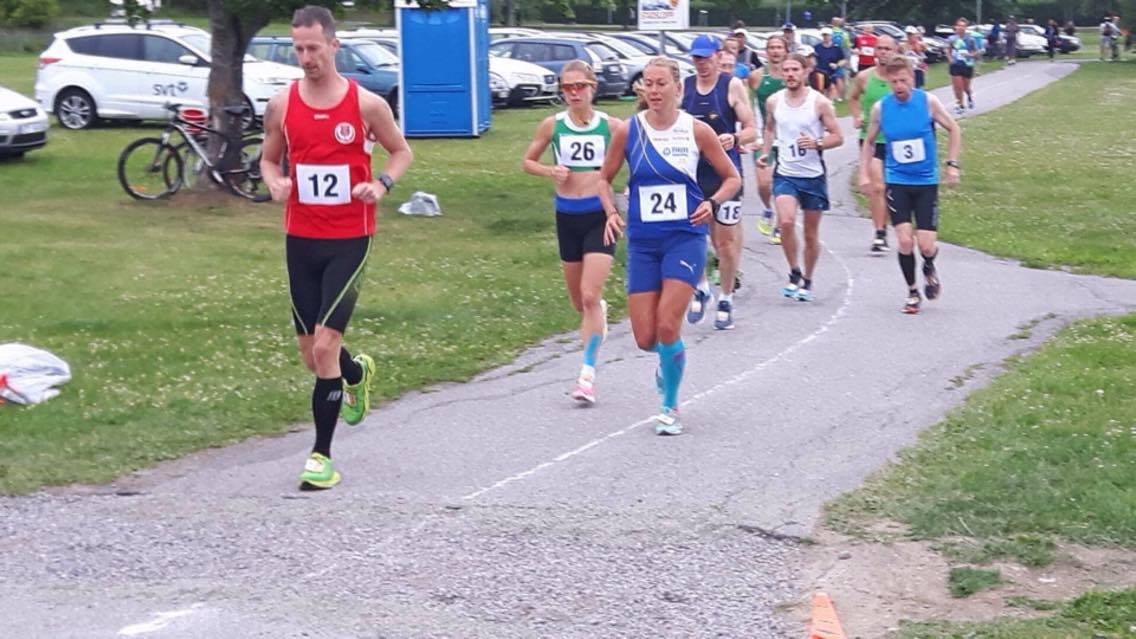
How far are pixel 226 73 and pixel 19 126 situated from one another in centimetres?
542

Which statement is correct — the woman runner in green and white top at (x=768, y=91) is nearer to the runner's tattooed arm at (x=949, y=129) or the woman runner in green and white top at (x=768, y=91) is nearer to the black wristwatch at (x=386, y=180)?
the runner's tattooed arm at (x=949, y=129)

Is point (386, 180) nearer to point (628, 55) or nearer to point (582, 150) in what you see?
point (582, 150)

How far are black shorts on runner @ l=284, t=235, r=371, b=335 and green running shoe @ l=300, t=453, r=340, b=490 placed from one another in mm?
618

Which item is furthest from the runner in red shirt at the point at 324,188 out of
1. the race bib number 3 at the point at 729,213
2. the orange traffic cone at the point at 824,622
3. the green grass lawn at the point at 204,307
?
the race bib number 3 at the point at 729,213

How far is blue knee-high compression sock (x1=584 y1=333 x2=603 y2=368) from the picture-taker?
30.9 ft

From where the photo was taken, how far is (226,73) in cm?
1831

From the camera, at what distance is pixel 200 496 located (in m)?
7.31

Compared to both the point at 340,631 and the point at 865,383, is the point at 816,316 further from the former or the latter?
the point at 340,631

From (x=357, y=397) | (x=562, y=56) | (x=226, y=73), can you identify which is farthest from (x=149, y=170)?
(x=562, y=56)

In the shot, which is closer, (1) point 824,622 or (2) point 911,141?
(1) point 824,622

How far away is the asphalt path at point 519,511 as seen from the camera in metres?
5.66

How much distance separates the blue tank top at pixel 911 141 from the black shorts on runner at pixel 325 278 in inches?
Result: 241

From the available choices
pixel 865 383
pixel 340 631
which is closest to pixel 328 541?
pixel 340 631

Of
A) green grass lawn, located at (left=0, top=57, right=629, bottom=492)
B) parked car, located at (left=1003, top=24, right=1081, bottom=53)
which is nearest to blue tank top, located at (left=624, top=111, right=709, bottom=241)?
green grass lawn, located at (left=0, top=57, right=629, bottom=492)
